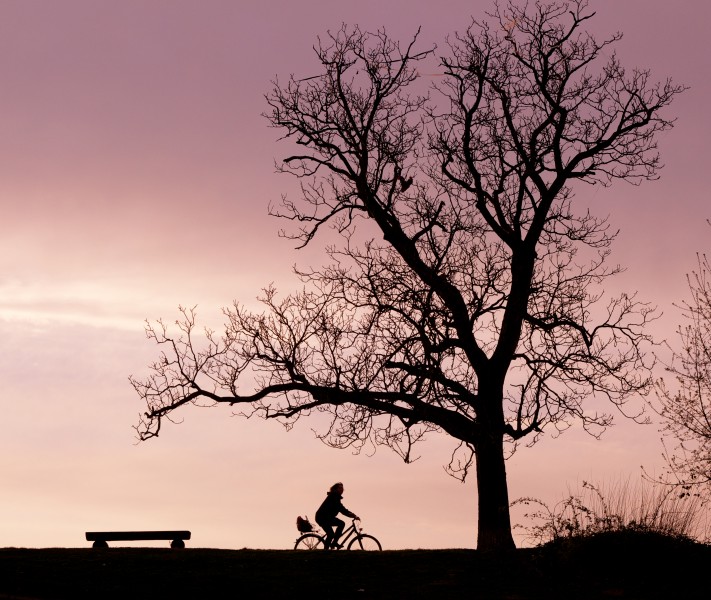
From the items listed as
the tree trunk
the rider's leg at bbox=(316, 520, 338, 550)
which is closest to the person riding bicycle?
the rider's leg at bbox=(316, 520, 338, 550)

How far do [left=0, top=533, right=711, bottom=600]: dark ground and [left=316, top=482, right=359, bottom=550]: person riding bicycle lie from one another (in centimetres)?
434

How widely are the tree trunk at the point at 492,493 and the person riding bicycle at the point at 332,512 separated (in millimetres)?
3338

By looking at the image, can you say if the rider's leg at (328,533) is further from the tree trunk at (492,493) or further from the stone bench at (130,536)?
the stone bench at (130,536)

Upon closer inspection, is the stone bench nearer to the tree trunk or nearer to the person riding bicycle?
the person riding bicycle

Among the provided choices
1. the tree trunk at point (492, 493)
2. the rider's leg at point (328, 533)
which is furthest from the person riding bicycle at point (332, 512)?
the tree trunk at point (492, 493)

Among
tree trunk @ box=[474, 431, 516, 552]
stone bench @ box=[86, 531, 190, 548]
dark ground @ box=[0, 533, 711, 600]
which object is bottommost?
dark ground @ box=[0, 533, 711, 600]

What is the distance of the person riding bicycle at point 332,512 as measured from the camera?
79.4 feet

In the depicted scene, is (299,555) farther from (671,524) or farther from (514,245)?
(514,245)

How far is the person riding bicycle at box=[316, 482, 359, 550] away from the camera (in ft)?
79.4

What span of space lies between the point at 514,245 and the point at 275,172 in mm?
6599

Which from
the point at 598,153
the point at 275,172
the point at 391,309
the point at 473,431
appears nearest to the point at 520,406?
the point at 473,431

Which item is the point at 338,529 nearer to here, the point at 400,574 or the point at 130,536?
the point at 130,536

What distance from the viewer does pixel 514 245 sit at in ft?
82.1

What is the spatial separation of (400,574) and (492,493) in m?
5.99
